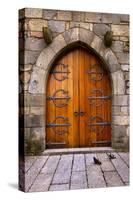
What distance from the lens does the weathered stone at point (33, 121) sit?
71.9 inches

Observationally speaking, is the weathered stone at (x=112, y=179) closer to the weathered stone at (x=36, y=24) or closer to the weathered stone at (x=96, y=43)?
the weathered stone at (x=96, y=43)

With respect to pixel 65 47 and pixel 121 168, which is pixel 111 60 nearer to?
pixel 65 47

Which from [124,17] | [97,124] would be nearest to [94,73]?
[97,124]

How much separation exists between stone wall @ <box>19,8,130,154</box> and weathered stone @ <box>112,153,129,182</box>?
0.09 metres

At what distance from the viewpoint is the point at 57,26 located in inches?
76.2

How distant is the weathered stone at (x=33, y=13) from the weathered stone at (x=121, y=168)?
3.79 ft

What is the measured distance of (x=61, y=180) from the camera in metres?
1.90

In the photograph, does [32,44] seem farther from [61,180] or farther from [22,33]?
[61,180]

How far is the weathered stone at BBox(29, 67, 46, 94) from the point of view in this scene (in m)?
1.85

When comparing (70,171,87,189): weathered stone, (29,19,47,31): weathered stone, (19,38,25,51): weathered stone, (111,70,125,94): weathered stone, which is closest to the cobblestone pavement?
(70,171,87,189): weathered stone

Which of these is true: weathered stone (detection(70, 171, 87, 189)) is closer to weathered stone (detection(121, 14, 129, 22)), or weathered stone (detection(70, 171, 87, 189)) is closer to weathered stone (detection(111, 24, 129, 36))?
weathered stone (detection(111, 24, 129, 36))

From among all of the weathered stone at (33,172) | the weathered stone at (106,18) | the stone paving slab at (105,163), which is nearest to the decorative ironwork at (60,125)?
the weathered stone at (33,172)

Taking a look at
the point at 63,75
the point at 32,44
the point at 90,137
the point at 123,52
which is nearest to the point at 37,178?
the point at 90,137

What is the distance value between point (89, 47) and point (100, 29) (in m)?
0.15
